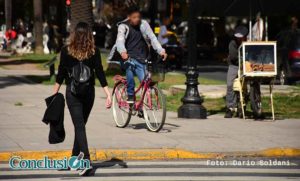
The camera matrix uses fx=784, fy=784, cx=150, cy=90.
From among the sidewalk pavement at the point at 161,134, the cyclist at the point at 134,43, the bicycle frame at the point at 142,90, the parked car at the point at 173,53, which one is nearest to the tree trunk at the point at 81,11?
the parked car at the point at 173,53

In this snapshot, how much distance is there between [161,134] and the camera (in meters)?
12.4

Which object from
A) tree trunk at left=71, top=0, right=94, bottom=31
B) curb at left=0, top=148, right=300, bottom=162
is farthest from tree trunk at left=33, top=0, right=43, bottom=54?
curb at left=0, top=148, right=300, bottom=162

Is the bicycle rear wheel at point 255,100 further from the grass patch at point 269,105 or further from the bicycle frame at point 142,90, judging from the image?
the bicycle frame at point 142,90

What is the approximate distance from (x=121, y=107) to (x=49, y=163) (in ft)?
11.3

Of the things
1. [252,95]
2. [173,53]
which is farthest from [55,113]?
[173,53]

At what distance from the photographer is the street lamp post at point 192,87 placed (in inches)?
575

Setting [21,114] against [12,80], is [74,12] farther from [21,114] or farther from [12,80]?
[21,114]

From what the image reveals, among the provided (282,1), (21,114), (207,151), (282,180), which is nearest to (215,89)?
(282,1)

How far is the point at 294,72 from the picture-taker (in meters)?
23.8

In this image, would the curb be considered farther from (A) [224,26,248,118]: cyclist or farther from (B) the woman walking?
(A) [224,26,248,118]: cyclist

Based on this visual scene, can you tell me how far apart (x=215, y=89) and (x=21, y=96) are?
4.80m

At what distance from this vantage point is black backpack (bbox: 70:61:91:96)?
909cm

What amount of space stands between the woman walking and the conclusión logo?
0.29ft

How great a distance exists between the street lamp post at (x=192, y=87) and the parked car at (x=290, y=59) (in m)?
9.64
